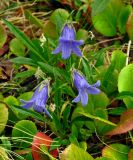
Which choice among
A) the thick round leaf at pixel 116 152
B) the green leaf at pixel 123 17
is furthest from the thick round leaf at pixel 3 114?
the green leaf at pixel 123 17

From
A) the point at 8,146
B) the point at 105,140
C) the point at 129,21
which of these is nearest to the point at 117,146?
the point at 105,140

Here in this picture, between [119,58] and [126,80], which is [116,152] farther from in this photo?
[119,58]

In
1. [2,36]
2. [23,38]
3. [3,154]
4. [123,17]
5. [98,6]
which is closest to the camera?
[3,154]

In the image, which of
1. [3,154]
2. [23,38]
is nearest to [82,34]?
[23,38]

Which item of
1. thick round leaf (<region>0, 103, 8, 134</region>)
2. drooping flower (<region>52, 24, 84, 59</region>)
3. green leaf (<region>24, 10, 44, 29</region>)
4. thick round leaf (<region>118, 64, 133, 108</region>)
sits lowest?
thick round leaf (<region>0, 103, 8, 134</region>)

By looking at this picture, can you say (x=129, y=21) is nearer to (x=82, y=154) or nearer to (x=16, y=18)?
(x=16, y=18)

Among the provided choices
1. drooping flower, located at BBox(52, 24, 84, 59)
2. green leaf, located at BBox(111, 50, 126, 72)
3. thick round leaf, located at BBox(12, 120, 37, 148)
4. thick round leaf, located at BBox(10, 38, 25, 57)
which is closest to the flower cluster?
drooping flower, located at BBox(52, 24, 84, 59)

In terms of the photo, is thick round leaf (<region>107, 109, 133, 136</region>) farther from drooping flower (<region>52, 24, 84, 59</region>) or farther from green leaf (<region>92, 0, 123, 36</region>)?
green leaf (<region>92, 0, 123, 36</region>)
